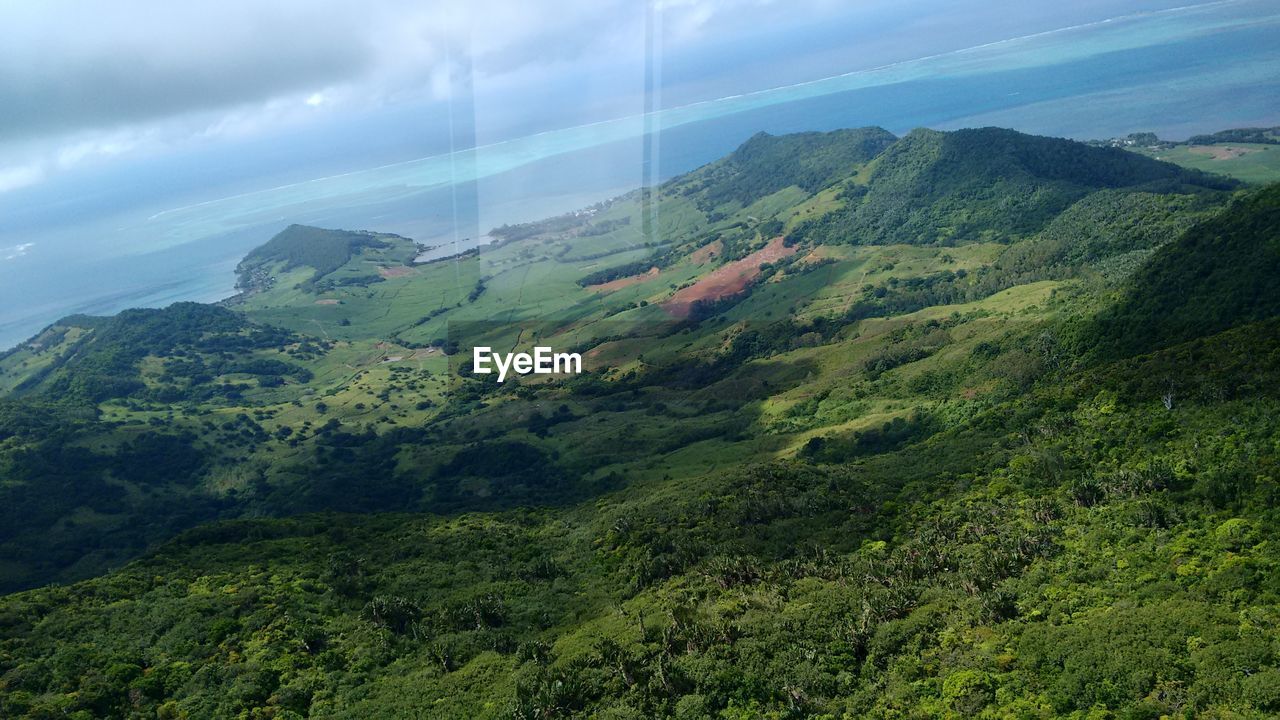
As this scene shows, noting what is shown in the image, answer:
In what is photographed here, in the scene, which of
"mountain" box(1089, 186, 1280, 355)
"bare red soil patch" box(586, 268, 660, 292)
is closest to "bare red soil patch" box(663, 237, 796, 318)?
"bare red soil patch" box(586, 268, 660, 292)

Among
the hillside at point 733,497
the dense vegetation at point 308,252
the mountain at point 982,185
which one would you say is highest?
the mountain at point 982,185

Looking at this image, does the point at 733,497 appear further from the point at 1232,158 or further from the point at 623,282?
the point at 1232,158

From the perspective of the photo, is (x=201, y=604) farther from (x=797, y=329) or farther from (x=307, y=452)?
(x=797, y=329)

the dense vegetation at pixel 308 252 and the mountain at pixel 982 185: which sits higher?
the mountain at pixel 982 185

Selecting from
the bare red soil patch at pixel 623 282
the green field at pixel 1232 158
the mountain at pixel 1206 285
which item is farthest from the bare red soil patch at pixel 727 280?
the green field at pixel 1232 158

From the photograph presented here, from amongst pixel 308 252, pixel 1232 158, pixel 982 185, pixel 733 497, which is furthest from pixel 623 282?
pixel 1232 158

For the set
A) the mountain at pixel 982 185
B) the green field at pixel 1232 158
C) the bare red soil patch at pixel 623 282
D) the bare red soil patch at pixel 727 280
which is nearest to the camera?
the mountain at pixel 982 185

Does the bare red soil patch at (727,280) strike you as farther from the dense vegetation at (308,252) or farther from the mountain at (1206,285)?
the dense vegetation at (308,252)

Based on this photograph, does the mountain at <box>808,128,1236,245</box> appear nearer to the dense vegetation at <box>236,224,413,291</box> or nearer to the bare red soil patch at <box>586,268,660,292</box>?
the bare red soil patch at <box>586,268,660,292</box>
